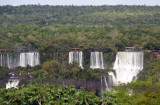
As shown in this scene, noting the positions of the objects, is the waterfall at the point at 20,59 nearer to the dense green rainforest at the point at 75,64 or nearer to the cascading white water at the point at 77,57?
the dense green rainforest at the point at 75,64

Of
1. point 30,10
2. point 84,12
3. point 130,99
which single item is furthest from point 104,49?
point 30,10

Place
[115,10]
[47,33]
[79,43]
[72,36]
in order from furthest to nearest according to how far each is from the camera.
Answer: [115,10] → [47,33] → [72,36] → [79,43]

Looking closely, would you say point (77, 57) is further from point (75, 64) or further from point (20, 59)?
point (20, 59)

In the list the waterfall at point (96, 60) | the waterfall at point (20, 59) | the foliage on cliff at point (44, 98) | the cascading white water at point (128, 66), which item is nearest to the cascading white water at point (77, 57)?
the waterfall at point (96, 60)

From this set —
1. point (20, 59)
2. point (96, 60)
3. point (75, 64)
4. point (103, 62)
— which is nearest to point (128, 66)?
point (103, 62)

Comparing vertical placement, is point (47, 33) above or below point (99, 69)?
above

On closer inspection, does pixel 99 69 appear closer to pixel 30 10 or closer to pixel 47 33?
pixel 47 33

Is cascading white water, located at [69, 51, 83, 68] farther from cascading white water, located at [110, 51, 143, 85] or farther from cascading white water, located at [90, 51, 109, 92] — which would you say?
cascading white water, located at [110, 51, 143, 85]
